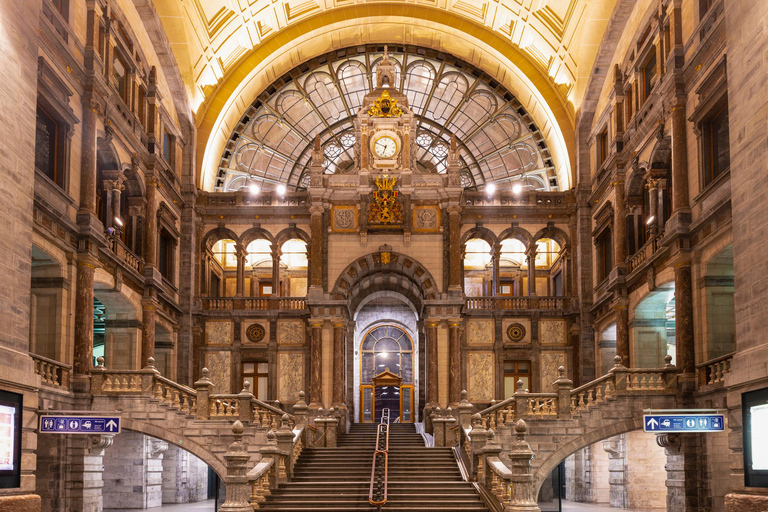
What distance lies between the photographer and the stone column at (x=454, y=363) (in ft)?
118

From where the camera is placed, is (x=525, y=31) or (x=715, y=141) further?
(x=525, y=31)

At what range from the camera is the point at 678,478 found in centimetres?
2580

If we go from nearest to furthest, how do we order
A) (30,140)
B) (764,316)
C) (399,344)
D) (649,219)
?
(764,316), (30,140), (649,219), (399,344)

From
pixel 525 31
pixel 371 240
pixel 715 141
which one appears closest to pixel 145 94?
pixel 371 240

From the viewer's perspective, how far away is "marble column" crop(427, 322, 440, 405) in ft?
118

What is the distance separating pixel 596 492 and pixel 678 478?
11.4 metres

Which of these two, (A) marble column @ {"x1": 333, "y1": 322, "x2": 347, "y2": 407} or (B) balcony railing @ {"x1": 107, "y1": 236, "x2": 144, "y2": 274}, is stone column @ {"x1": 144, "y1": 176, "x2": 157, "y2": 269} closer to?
(B) balcony railing @ {"x1": 107, "y1": 236, "x2": 144, "y2": 274}

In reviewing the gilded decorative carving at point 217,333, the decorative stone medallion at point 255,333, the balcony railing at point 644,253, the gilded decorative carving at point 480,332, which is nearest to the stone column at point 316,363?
the decorative stone medallion at point 255,333

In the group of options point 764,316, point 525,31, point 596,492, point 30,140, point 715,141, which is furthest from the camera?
point 525,31

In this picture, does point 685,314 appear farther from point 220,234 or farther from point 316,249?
point 220,234

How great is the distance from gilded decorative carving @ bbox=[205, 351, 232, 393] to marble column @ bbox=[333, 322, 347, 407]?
Answer: 16.7 feet

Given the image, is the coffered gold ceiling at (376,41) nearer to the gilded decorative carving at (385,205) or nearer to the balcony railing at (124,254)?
the gilded decorative carving at (385,205)

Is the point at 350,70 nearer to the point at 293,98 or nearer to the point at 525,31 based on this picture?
the point at 293,98

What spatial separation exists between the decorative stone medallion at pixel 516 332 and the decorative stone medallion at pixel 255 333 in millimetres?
10168
